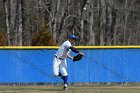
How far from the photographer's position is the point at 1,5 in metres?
45.8

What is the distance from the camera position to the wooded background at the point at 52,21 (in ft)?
116

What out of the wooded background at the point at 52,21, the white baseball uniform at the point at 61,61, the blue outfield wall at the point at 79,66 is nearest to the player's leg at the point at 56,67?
the white baseball uniform at the point at 61,61

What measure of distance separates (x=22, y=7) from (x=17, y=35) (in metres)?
3.08

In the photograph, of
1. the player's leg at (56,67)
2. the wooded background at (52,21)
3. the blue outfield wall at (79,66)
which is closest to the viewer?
the player's leg at (56,67)

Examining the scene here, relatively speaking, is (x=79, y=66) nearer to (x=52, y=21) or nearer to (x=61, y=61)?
(x=61, y=61)

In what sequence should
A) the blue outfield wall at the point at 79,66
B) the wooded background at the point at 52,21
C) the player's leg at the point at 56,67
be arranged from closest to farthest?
1. the player's leg at the point at 56,67
2. the blue outfield wall at the point at 79,66
3. the wooded background at the point at 52,21

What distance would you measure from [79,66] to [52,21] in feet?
62.0

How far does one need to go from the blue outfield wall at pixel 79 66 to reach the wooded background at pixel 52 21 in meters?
8.55

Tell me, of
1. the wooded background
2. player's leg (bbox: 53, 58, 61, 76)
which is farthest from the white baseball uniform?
the wooded background

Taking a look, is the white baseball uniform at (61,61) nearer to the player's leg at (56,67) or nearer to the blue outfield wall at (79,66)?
the player's leg at (56,67)

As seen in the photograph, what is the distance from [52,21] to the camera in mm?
39031

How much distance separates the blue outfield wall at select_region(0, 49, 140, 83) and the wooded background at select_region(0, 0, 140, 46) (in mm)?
8545

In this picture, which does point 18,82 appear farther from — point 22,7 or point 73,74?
point 22,7

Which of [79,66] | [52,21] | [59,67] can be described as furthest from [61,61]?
[52,21]
